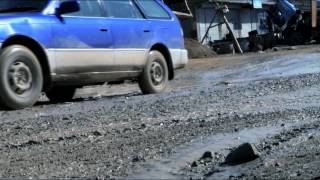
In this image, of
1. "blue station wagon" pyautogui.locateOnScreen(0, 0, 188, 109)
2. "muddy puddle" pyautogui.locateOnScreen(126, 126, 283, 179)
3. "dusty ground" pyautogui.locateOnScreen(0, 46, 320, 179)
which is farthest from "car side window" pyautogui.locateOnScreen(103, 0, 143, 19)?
"muddy puddle" pyautogui.locateOnScreen(126, 126, 283, 179)

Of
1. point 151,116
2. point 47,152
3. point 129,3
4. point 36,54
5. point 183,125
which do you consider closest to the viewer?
point 47,152

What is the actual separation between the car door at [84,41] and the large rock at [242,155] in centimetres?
412

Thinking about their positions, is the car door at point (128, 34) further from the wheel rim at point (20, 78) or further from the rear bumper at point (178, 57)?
the wheel rim at point (20, 78)

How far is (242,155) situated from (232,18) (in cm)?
3628

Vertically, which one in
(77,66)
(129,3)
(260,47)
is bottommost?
(260,47)

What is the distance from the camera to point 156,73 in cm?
1098

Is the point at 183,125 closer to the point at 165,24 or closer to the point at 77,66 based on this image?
the point at 77,66

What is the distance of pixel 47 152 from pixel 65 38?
11.4ft

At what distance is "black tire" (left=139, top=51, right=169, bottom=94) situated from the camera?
1068 cm

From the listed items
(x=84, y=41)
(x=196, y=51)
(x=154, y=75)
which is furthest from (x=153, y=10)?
(x=196, y=51)

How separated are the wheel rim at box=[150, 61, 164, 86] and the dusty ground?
1549mm

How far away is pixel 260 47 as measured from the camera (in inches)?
1374

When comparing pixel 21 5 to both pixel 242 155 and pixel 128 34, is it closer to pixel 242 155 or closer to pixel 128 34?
pixel 128 34

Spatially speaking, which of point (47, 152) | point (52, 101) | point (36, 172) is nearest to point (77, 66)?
point (52, 101)
